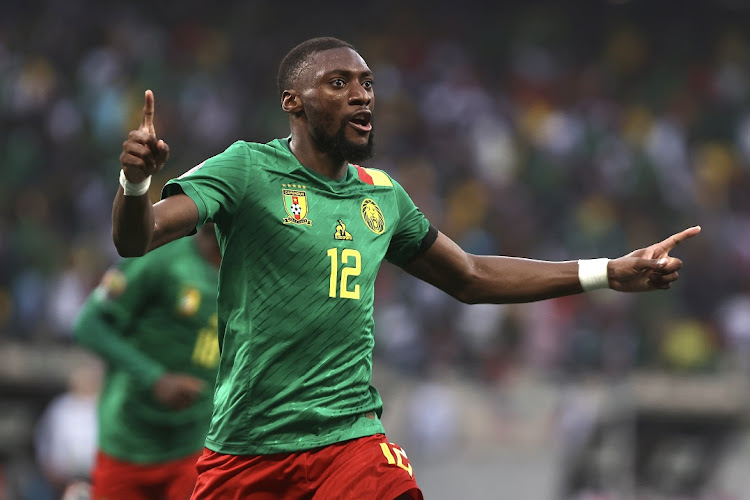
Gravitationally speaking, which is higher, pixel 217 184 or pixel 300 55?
pixel 300 55

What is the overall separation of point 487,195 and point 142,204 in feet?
37.6

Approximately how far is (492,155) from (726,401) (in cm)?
524

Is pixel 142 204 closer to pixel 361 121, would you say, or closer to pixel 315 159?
pixel 315 159

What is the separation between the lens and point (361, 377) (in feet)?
15.0

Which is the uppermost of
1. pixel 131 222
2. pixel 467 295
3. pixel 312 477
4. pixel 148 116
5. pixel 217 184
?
pixel 148 116

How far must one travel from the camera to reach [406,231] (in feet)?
16.2

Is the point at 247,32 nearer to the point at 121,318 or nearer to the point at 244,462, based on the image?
the point at 121,318

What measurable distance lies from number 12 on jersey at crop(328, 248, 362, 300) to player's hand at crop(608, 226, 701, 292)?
1115mm

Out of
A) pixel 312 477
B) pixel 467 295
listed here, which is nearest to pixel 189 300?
pixel 467 295

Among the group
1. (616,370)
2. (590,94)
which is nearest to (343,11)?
(590,94)

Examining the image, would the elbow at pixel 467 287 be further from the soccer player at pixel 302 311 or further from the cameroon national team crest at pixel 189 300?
the cameroon national team crest at pixel 189 300

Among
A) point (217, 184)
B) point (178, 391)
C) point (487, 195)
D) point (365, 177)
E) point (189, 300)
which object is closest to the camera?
point (217, 184)

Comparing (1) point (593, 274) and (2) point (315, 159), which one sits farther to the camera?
(1) point (593, 274)

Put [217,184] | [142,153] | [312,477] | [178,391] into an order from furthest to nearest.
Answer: [178,391] → [312,477] → [217,184] → [142,153]
